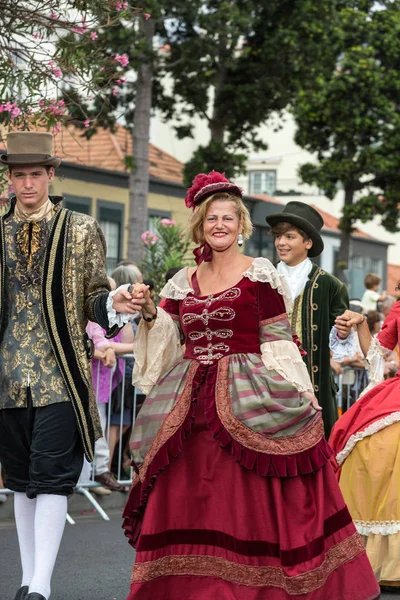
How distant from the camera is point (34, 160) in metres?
5.19

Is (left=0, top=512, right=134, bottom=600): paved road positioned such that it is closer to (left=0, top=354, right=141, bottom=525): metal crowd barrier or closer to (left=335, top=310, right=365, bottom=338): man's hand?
(left=0, top=354, right=141, bottom=525): metal crowd barrier

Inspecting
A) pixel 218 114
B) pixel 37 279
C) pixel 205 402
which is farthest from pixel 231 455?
pixel 218 114

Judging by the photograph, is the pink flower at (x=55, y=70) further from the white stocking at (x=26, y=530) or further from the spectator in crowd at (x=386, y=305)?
the spectator in crowd at (x=386, y=305)

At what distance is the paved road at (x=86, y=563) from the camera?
596 centimetres

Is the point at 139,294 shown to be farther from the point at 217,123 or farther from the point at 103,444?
the point at 217,123

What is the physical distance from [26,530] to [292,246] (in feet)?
9.04

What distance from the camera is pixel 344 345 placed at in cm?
652

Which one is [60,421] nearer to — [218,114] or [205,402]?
[205,402]

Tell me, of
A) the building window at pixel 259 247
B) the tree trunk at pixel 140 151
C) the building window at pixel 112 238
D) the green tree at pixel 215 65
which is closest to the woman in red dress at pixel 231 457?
the green tree at pixel 215 65

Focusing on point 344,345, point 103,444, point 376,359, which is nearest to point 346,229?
point 103,444

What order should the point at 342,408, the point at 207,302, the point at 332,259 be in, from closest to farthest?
the point at 207,302 < the point at 342,408 < the point at 332,259

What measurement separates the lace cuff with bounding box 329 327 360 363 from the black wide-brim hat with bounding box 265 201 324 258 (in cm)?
75

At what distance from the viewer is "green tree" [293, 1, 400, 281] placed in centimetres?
2672

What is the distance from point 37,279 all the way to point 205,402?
939 millimetres
